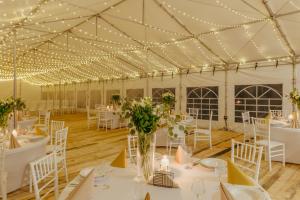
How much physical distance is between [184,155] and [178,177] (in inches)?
14.2

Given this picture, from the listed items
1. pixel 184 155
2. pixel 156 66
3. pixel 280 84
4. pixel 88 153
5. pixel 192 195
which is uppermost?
pixel 156 66

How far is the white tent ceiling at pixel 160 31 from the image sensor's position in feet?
16.9

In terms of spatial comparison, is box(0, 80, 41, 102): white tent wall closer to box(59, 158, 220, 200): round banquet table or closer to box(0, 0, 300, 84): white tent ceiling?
box(0, 0, 300, 84): white tent ceiling

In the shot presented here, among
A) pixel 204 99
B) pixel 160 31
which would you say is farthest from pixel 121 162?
pixel 204 99

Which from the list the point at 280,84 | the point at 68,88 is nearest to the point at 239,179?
the point at 280,84

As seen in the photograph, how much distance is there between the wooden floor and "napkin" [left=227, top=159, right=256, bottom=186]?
1993mm

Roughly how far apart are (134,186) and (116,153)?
408cm

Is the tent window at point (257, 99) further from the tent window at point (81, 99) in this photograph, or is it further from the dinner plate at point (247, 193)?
the tent window at point (81, 99)

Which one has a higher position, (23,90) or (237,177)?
(23,90)

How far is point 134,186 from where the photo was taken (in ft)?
6.43

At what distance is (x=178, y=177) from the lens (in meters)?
2.16

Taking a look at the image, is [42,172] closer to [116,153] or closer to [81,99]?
[116,153]

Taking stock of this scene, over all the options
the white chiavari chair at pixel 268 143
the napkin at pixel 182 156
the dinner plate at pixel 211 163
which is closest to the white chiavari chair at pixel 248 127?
the white chiavari chair at pixel 268 143

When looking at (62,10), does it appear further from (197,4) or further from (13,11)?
(197,4)
